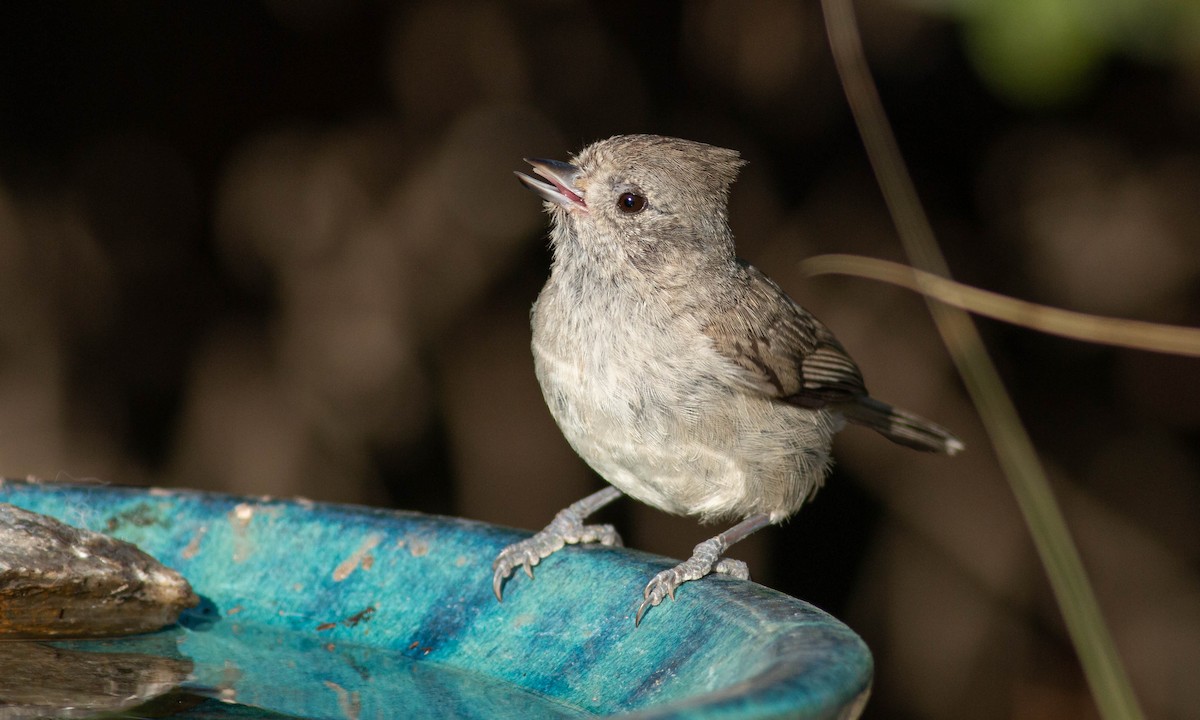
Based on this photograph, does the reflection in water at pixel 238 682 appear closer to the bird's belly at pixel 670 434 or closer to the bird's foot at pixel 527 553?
the bird's foot at pixel 527 553

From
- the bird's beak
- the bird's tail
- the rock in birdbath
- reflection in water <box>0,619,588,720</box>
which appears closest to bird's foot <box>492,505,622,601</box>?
reflection in water <box>0,619,588,720</box>

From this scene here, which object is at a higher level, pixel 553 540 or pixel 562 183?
pixel 562 183

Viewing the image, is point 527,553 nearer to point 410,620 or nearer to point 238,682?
point 410,620

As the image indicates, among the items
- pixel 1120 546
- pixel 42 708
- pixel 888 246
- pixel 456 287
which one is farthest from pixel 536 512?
pixel 42 708

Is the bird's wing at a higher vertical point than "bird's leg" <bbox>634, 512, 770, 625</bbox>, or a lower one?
higher

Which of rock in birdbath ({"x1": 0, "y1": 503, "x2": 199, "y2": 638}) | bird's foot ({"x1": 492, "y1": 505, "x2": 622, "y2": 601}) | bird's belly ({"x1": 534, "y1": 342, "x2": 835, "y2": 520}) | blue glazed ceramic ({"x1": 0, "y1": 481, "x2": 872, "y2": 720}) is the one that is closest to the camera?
blue glazed ceramic ({"x1": 0, "y1": 481, "x2": 872, "y2": 720})

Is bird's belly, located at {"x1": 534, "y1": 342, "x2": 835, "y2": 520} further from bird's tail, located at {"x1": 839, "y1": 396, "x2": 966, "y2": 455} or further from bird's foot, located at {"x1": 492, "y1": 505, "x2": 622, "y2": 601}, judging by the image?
bird's tail, located at {"x1": 839, "y1": 396, "x2": 966, "y2": 455}

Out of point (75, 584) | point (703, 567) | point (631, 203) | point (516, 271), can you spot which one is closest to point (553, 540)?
point (703, 567)
